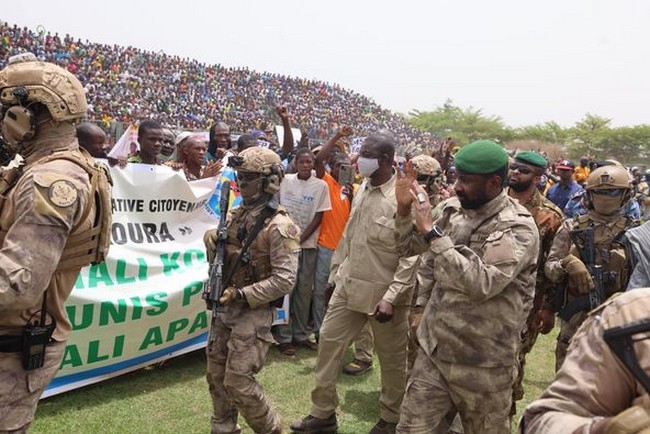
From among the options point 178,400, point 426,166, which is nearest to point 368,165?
point 426,166

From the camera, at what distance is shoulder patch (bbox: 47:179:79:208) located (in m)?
2.16

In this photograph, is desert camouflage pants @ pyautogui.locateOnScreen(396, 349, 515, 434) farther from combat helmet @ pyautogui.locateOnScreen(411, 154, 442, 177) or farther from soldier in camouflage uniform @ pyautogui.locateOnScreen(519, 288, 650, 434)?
combat helmet @ pyautogui.locateOnScreen(411, 154, 442, 177)

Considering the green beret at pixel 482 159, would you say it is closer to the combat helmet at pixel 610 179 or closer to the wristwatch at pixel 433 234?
the wristwatch at pixel 433 234

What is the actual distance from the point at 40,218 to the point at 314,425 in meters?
2.75

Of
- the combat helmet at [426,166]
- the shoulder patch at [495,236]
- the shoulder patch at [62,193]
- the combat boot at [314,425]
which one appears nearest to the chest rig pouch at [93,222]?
the shoulder patch at [62,193]

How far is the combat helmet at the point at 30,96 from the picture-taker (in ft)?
7.72

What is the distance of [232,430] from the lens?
3.69 meters

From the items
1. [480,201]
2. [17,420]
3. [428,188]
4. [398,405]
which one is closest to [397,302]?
[398,405]

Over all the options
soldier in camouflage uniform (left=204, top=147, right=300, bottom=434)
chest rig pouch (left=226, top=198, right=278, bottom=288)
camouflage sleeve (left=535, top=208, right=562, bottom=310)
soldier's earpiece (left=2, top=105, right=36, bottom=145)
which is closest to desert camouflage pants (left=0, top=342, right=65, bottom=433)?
soldier's earpiece (left=2, top=105, right=36, bottom=145)

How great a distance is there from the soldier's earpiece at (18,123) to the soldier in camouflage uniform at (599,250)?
3.44m

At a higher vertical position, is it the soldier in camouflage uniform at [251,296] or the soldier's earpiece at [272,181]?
the soldier's earpiece at [272,181]

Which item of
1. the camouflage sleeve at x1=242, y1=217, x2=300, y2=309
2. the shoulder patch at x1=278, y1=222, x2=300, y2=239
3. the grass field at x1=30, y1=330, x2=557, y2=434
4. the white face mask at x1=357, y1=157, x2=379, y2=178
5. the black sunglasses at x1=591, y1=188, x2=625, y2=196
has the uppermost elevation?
the black sunglasses at x1=591, y1=188, x2=625, y2=196

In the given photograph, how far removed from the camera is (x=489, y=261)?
2822 mm

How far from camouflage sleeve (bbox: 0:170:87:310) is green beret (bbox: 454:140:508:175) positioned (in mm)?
1920
